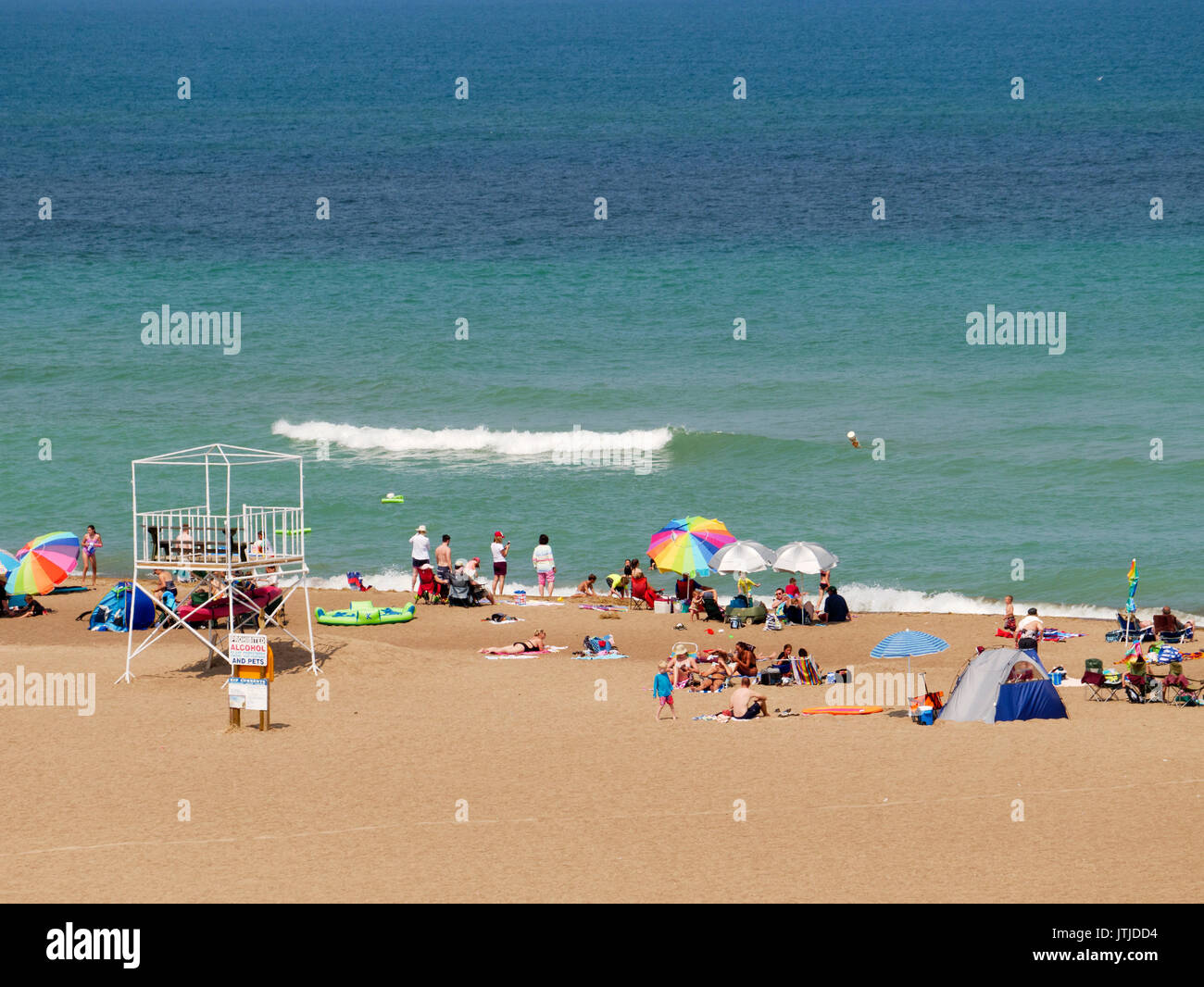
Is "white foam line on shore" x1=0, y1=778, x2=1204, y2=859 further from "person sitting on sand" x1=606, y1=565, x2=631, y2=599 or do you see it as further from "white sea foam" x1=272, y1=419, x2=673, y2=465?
"white sea foam" x1=272, y1=419, x2=673, y2=465

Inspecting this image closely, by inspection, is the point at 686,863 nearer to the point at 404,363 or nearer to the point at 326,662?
the point at 326,662

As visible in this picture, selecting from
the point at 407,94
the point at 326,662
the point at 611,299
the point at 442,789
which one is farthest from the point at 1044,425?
the point at 407,94

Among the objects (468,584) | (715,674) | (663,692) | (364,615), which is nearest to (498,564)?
(468,584)

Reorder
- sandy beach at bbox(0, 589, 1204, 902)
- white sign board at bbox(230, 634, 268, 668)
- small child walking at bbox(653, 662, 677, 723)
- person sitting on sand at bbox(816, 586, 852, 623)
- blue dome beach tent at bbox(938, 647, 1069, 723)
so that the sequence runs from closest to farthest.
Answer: sandy beach at bbox(0, 589, 1204, 902), white sign board at bbox(230, 634, 268, 668), blue dome beach tent at bbox(938, 647, 1069, 723), small child walking at bbox(653, 662, 677, 723), person sitting on sand at bbox(816, 586, 852, 623)

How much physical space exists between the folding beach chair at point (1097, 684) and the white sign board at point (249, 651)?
1096 centimetres

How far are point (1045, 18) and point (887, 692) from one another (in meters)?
193

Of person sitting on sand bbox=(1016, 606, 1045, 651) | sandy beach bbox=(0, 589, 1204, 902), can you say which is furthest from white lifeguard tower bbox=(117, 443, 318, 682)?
person sitting on sand bbox=(1016, 606, 1045, 651)

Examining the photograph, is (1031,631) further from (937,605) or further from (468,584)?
(468,584)

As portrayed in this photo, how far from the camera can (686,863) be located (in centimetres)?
1407

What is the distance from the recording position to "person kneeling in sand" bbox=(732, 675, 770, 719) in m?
19.7

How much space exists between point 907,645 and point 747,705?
2.54m

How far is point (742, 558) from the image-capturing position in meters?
25.9

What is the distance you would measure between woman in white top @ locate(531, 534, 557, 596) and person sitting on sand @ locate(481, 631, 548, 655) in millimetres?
4420

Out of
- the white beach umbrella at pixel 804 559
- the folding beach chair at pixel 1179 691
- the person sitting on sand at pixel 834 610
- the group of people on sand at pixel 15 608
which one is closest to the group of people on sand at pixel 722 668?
the white beach umbrella at pixel 804 559
